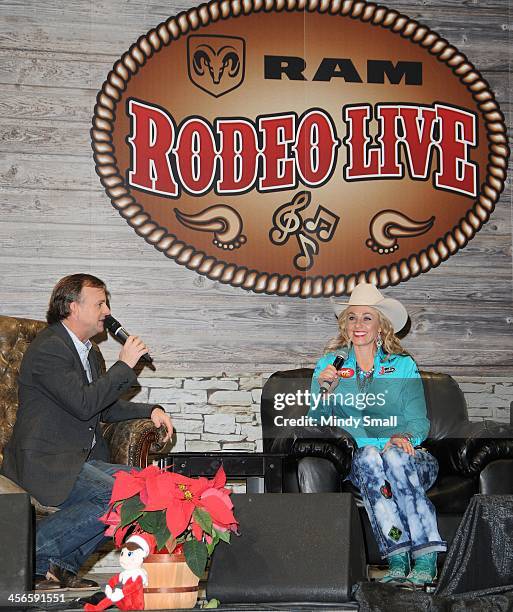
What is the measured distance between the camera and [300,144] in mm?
5160

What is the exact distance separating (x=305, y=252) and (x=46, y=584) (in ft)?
7.66

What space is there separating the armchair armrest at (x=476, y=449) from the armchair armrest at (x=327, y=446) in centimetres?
49

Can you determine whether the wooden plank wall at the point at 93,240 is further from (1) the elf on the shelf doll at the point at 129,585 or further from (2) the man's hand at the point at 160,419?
(1) the elf on the shelf doll at the point at 129,585

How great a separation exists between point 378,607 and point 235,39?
3567 mm

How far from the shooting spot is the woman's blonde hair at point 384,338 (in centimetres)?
436

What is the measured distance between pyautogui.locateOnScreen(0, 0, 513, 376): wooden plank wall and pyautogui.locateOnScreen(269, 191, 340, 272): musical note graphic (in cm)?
25

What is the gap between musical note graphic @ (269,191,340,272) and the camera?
5109mm

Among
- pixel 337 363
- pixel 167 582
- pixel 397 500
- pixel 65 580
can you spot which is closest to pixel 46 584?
pixel 65 580

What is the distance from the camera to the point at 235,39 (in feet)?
16.8

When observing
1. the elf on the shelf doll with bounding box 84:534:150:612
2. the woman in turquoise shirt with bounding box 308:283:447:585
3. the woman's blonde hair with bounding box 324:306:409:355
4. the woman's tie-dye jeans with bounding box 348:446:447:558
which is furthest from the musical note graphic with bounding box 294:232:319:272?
the elf on the shelf doll with bounding box 84:534:150:612

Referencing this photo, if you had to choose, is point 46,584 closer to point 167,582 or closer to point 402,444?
point 167,582

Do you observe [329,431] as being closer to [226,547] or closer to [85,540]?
[85,540]

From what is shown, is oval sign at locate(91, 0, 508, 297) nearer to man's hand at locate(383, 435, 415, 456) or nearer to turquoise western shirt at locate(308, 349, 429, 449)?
turquoise western shirt at locate(308, 349, 429, 449)

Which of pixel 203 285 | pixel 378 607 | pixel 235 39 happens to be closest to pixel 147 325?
pixel 203 285
